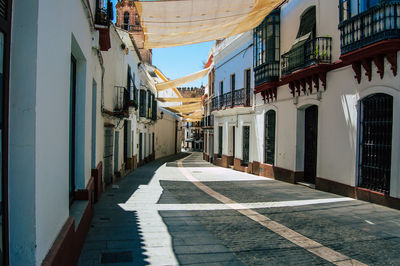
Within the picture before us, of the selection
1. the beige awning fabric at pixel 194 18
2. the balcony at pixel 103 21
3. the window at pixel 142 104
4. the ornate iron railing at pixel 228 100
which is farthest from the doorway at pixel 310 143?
the window at pixel 142 104

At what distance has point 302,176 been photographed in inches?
459

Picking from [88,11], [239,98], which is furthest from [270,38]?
[88,11]

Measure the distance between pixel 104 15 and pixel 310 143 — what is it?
314 inches

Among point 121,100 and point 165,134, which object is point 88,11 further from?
point 165,134

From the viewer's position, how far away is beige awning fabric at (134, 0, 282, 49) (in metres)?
9.12

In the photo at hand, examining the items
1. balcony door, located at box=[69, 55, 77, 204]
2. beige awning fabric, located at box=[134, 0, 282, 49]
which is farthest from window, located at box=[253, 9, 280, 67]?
balcony door, located at box=[69, 55, 77, 204]

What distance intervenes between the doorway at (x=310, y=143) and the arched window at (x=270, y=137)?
2.32m

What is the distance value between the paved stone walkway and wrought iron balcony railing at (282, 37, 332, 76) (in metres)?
4.10

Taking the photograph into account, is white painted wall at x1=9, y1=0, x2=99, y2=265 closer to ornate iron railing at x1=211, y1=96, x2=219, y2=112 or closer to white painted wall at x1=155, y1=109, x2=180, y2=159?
ornate iron railing at x1=211, y1=96, x2=219, y2=112

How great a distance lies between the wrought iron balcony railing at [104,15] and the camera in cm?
689

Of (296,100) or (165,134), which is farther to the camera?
(165,134)

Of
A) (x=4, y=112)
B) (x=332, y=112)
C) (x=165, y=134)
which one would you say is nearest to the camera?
(x=4, y=112)

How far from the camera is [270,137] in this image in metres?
14.2

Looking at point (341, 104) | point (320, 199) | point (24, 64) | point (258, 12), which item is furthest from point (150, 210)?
point (258, 12)
